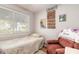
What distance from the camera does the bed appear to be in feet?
2.31

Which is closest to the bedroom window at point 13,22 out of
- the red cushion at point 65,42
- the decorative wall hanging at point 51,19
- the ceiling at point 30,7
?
the ceiling at point 30,7

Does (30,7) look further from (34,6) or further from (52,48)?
(52,48)

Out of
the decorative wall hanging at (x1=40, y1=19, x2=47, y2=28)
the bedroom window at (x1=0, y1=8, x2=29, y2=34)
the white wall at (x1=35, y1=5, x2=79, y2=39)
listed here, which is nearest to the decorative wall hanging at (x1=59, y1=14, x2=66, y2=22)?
the white wall at (x1=35, y1=5, x2=79, y2=39)

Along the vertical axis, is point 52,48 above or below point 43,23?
below

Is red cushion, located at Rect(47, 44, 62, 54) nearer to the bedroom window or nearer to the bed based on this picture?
the bed

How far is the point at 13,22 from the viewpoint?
0.75m

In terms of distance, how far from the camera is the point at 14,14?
2.44 ft

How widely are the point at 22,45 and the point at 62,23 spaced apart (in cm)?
36

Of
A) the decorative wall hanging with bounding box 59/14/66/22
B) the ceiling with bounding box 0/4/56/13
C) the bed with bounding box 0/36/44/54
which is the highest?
the ceiling with bounding box 0/4/56/13

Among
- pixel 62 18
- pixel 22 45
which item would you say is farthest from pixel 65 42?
pixel 22 45

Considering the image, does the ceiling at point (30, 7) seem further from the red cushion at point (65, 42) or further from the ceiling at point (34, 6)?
the red cushion at point (65, 42)

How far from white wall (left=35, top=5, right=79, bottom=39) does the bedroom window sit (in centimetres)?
10

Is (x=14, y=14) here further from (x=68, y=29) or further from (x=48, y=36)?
(x=68, y=29)

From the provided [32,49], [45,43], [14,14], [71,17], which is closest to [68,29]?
[71,17]
